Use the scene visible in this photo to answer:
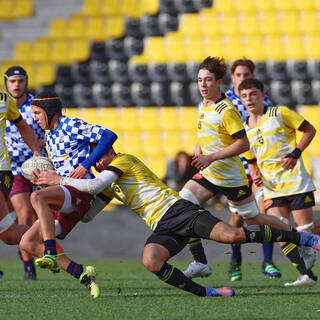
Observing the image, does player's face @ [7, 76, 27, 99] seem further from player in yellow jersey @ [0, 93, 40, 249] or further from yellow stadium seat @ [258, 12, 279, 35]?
yellow stadium seat @ [258, 12, 279, 35]

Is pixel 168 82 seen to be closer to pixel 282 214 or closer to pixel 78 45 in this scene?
pixel 78 45

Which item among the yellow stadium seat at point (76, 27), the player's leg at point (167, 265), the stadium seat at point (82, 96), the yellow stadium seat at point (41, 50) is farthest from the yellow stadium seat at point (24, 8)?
the player's leg at point (167, 265)

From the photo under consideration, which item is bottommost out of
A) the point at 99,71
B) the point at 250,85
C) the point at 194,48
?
the point at 250,85

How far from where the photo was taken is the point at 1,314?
4.70 metres

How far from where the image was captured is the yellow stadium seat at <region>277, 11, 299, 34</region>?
13.7 metres

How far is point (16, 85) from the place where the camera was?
762cm

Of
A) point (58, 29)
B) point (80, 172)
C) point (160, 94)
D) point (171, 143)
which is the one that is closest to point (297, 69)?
point (160, 94)

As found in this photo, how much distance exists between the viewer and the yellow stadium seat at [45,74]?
14094 mm

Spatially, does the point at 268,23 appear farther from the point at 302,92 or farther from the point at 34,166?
the point at 34,166

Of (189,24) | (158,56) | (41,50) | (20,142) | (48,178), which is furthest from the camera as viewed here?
(41,50)

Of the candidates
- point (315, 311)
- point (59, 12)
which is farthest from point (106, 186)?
point (59, 12)

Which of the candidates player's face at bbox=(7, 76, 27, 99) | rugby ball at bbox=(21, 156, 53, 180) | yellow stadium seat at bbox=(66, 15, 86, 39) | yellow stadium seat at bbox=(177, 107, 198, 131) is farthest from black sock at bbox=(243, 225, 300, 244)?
yellow stadium seat at bbox=(66, 15, 86, 39)

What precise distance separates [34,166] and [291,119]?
2.37 metres

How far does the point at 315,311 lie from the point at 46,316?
163 centimetres
